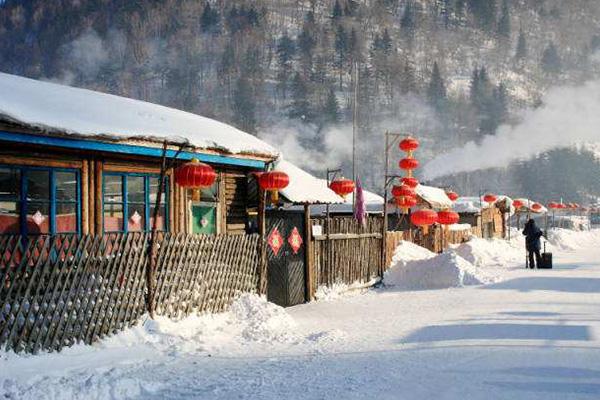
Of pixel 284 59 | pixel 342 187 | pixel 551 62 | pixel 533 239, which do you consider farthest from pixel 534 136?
pixel 342 187

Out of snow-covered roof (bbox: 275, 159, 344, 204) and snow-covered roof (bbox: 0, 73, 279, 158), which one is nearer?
snow-covered roof (bbox: 0, 73, 279, 158)

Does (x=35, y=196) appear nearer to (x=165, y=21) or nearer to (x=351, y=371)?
(x=351, y=371)

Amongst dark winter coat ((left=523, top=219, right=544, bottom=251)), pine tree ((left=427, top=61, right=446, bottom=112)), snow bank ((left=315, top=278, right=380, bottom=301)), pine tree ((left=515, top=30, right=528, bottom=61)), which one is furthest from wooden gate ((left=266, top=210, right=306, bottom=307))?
pine tree ((left=515, top=30, right=528, bottom=61))

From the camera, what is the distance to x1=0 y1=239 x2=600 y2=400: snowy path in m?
5.83

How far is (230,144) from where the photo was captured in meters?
11.1

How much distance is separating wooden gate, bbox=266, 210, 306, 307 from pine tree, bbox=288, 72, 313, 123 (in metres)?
91.3

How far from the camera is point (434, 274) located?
624 inches

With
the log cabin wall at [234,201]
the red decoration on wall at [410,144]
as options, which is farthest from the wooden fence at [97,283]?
the red decoration on wall at [410,144]

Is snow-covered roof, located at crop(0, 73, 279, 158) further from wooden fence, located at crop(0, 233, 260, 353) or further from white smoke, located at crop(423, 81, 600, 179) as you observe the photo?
white smoke, located at crop(423, 81, 600, 179)

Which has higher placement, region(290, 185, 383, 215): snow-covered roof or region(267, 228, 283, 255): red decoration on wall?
region(290, 185, 383, 215): snow-covered roof

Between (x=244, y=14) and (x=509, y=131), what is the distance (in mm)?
67377

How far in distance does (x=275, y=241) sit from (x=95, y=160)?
447cm

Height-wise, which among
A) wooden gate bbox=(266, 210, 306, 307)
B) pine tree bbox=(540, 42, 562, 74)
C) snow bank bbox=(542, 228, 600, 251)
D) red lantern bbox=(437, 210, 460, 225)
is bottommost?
snow bank bbox=(542, 228, 600, 251)

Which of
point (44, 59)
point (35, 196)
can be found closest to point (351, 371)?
point (35, 196)
